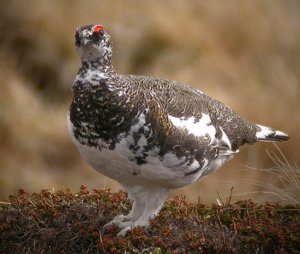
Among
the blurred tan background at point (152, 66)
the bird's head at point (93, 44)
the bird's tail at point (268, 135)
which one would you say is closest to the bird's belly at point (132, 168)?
the bird's head at point (93, 44)

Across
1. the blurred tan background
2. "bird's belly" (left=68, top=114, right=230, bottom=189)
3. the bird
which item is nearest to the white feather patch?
the bird

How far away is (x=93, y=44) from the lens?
4031mm

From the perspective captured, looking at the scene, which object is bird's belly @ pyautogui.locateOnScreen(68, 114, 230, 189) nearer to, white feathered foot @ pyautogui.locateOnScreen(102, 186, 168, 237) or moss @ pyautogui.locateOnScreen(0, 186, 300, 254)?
white feathered foot @ pyautogui.locateOnScreen(102, 186, 168, 237)

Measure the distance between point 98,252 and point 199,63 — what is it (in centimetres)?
357

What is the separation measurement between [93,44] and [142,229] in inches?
44.7

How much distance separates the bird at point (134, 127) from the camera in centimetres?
406

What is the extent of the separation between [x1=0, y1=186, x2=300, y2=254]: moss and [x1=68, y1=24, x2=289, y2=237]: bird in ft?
0.57

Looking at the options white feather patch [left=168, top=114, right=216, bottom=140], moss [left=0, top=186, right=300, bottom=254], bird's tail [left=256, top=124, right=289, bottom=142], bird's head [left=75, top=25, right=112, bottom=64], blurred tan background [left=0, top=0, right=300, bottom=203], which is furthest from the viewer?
blurred tan background [left=0, top=0, right=300, bottom=203]

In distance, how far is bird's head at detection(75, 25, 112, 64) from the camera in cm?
398

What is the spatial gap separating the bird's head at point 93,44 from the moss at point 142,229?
1003mm

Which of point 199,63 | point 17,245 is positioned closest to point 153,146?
point 17,245

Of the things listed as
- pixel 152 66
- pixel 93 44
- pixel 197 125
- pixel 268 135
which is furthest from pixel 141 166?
pixel 152 66

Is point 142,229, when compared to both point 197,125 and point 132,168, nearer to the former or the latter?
point 132,168

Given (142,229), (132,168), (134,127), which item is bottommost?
(142,229)
